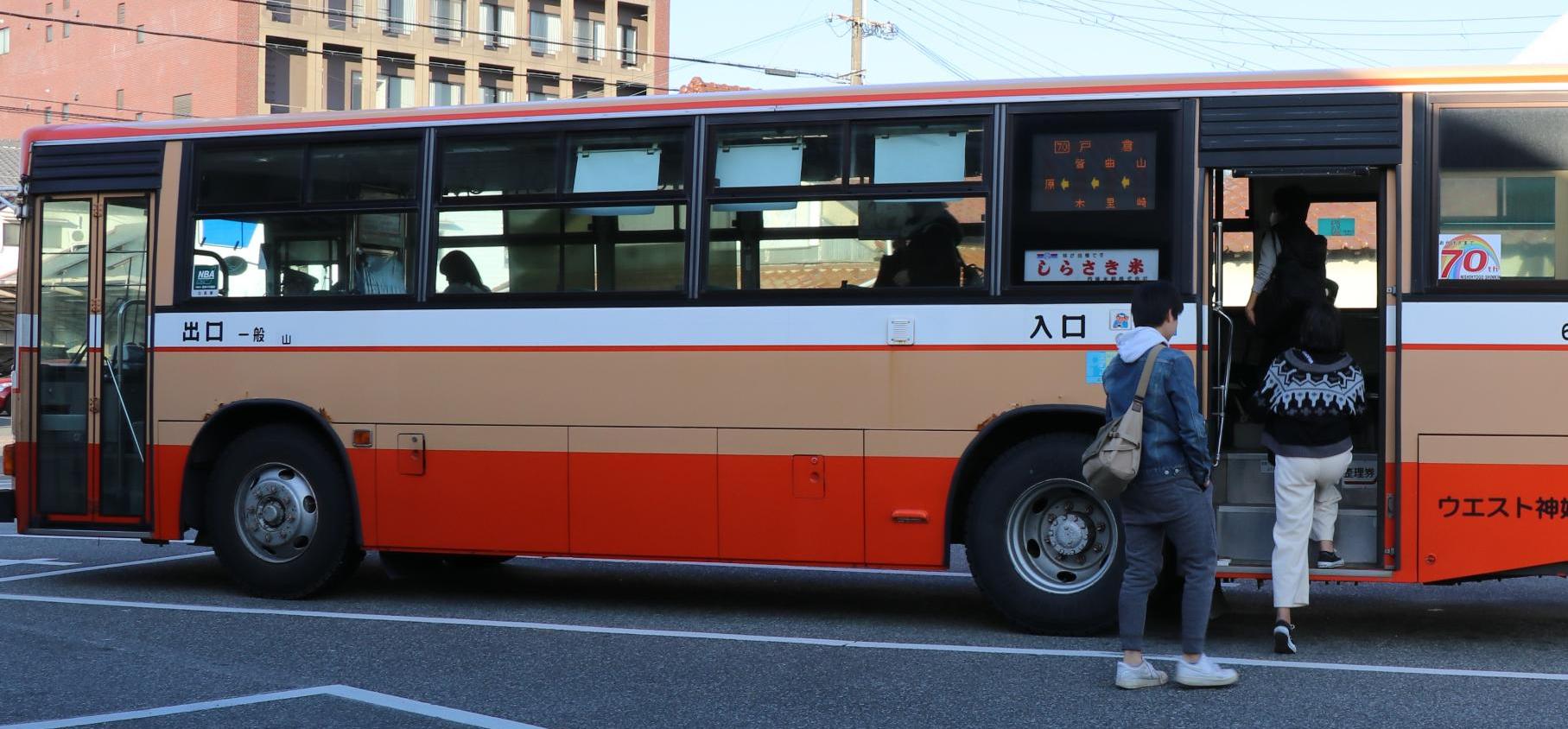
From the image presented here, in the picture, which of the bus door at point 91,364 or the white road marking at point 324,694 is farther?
the bus door at point 91,364

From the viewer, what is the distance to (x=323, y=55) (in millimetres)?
52844

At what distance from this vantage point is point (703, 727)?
6.00 meters

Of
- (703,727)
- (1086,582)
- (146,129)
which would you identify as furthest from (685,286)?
(146,129)

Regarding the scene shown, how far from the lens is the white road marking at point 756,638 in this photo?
7.10 meters

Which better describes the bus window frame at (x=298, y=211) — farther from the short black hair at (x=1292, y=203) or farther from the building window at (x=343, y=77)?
the building window at (x=343, y=77)

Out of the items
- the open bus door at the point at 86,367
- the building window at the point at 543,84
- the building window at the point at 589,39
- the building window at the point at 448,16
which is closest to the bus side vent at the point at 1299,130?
the open bus door at the point at 86,367

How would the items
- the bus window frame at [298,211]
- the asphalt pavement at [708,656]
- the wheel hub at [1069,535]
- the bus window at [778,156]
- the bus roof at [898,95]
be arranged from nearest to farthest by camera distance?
1. the asphalt pavement at [708,656]
2. the bus roof at [898,95]
3. the wheel hub at [1069,535]
4. the bus window at [778,156]
5. the bus window frame at [298,211]

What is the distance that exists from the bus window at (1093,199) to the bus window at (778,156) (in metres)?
1.00

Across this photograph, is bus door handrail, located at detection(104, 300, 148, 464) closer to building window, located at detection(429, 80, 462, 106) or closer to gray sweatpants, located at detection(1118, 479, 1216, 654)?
gray sweatpants, located at detection(1118, 479, 1216, 654)

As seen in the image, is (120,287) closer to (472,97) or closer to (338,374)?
(338,374)

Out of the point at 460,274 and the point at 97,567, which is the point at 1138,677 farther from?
the point at 97,567

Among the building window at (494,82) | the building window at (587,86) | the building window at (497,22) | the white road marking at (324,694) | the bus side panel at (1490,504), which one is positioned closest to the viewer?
the white road marking at (324,694)

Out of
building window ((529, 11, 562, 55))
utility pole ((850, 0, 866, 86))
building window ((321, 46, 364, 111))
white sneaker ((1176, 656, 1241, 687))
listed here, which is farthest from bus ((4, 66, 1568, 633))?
building window ((529, 11, 562, 55))

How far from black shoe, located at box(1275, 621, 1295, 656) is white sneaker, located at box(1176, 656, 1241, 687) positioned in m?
0.87
